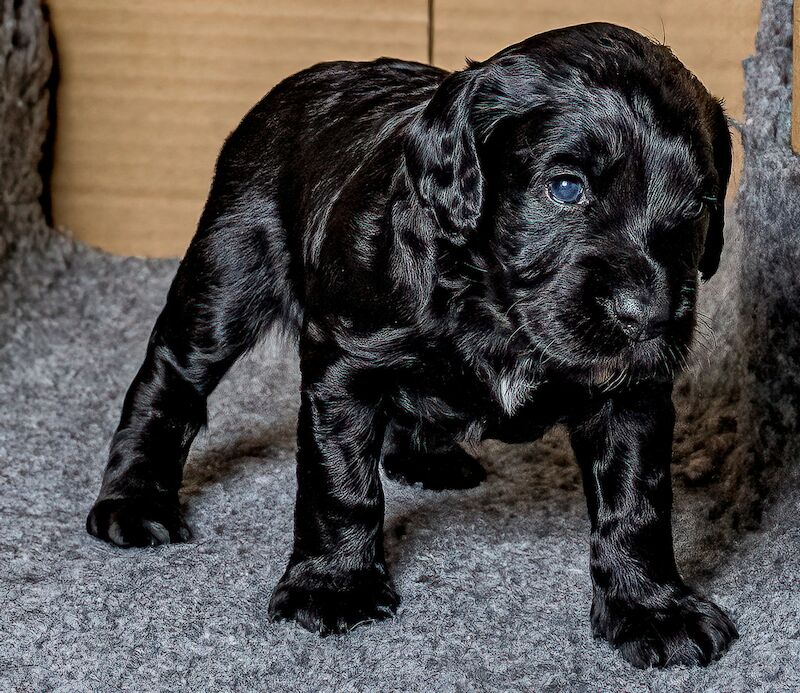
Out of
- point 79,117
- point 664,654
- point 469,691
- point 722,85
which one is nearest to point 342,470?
point 469,691

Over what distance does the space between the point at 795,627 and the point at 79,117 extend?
2.79 metres

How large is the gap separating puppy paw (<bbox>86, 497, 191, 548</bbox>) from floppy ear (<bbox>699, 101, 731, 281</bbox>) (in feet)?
3.65

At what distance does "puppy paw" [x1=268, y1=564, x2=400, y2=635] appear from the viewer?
6.54 feet

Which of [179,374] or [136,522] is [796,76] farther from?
[136,522]

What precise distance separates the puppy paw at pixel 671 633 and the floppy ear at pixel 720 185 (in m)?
0.56

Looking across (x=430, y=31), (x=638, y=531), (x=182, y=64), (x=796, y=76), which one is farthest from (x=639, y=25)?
(x=638, y=531)

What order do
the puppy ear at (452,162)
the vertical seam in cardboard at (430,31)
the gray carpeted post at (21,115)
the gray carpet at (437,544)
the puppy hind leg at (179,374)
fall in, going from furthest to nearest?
the vertical seam in cardboard at (430,31) < the gray carpeted post at (21,115) < the puppy hind leg at (179,374) < the gray carpet at (437,544) < the puppy ear at (452,162)

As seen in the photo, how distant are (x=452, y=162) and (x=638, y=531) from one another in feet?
2.24

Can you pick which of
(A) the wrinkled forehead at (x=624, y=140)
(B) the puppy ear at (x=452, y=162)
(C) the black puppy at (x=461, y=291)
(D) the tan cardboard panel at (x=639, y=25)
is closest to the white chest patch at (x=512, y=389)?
(C) the black puppy at (x=461, y=291)

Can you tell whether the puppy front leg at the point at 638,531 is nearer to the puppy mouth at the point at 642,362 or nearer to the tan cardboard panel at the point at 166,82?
the puppy mouth at the point at 642,362

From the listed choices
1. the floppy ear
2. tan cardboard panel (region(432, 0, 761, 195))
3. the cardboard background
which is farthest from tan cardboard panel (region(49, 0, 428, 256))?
the floppy ear

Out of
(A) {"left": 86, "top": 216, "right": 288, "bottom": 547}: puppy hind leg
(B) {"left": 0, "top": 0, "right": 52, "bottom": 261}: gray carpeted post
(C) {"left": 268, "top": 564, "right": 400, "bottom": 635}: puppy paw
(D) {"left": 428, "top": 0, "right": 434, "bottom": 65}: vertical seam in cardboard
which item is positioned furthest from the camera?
(D) {"left": 428, "top": 0, "right": 434, "bottom": 65}: vertical seam in cardboard

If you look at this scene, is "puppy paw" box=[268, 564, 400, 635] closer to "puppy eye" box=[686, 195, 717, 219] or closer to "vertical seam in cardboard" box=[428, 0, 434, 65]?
"puppy eye" box=[686, 195, 717, 219]

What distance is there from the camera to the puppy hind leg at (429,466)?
8.47 ft
